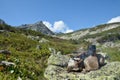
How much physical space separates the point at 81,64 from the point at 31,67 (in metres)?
4.58

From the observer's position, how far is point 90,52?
2516 centimetres

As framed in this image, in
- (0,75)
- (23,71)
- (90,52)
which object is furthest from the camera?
(90,52)

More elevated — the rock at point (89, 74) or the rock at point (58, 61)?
the rock at point (58, 61)

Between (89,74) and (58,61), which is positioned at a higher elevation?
(58,61)

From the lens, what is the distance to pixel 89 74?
862 inches

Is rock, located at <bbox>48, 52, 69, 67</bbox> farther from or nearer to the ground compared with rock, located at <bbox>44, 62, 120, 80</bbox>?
farther from the ground

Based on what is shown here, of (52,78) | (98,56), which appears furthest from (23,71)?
(98,56)

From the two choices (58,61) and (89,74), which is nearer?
(89,74)

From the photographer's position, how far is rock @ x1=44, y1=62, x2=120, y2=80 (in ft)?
70.2

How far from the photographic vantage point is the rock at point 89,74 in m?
21.4

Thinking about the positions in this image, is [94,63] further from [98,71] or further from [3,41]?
[3,41]

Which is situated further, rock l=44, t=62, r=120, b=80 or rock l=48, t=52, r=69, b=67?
rock l=48, t=52, r=69, b=67

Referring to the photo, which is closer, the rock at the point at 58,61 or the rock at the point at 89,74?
the rock at the point at 89,74

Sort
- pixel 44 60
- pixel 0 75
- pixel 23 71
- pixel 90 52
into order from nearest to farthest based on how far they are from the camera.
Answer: pixel 0 75 → pixel 23 71 → pixel 90 52 → pixel 44 60
